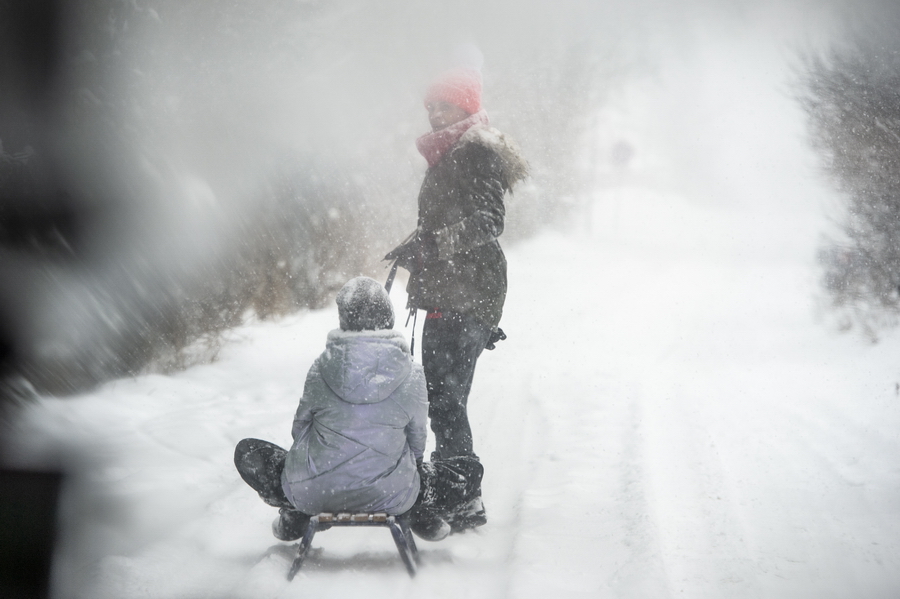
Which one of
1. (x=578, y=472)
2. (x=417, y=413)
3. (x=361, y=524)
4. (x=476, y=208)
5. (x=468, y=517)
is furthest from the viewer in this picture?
(x=578, y=472)

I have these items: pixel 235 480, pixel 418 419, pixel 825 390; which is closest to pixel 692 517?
pixel 418 419

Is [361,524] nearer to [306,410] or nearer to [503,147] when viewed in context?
[306,410]

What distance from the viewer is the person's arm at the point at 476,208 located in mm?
2217

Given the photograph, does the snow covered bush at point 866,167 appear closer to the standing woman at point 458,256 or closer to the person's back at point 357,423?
the standing woman at point 458,256

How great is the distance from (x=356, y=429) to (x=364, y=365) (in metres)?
0.21

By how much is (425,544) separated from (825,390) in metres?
3.69

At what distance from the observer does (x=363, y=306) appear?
5.74 ft

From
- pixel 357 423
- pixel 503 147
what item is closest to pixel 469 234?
pixel 503 147

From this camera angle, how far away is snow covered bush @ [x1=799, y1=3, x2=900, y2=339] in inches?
226

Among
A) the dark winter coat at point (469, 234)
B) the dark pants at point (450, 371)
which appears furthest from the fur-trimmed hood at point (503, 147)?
the dark pants at point (450, 371)

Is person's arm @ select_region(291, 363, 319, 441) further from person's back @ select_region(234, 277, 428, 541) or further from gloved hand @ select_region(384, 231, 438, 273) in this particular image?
gloved hand @ select_region(384, 231, 438, 273)

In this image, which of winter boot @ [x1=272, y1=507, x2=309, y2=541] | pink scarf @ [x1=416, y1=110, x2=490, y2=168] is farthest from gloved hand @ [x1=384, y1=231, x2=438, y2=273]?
winter boot @ [x1=272, y1=507, x2=309, y2=541]

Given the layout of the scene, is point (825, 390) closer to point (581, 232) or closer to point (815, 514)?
point (815, 514)

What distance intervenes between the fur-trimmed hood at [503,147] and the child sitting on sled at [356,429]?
0.86m
